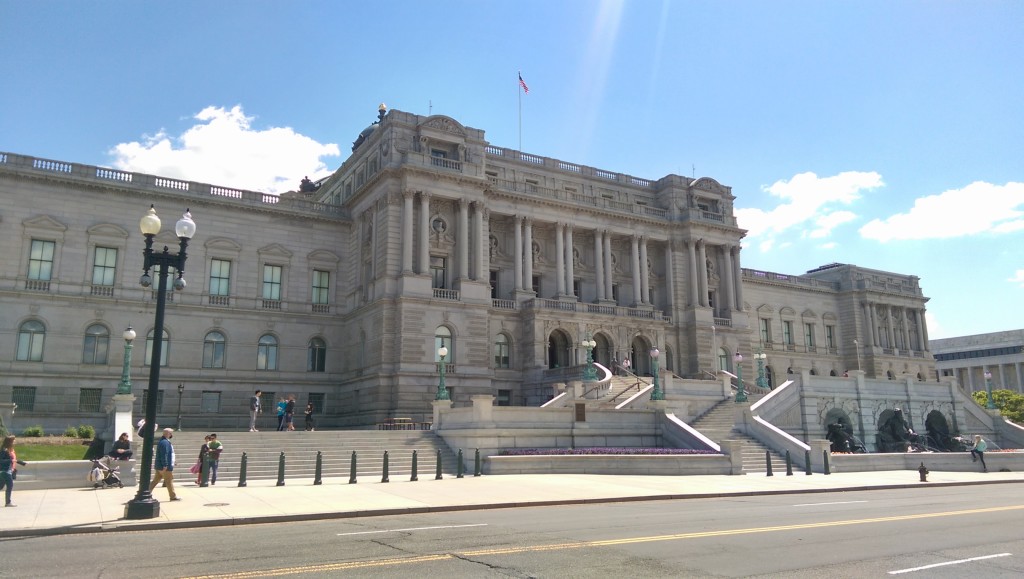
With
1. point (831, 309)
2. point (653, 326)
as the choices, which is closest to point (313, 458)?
point (653, 326)

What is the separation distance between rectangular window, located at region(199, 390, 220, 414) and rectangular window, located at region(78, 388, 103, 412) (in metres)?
5.69

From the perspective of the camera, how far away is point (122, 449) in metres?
24.5

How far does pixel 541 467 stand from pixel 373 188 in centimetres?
2733

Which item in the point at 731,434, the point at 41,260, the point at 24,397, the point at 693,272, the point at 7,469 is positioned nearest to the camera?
the point at 7,469

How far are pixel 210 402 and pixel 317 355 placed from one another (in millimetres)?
7426

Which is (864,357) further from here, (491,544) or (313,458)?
(491,544)

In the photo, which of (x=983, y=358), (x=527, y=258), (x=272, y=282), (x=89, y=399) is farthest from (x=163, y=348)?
(x=983, y=358)

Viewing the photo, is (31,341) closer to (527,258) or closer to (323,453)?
(323,453)

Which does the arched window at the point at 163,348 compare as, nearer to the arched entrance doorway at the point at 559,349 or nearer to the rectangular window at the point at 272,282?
the rectangular window at the point at 272,282

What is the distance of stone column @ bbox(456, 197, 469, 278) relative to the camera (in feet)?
161

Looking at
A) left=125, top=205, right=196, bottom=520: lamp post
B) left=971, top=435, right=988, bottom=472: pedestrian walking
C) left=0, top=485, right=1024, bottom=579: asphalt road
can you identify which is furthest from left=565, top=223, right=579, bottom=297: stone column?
left=125, top=205, right=196, bottom=520: lamp post

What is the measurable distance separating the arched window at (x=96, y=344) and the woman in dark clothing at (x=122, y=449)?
22.8 m

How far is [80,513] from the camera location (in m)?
17.0

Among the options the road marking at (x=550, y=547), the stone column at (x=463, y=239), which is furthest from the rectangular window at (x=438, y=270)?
the road marking at (x=550, y=547)
